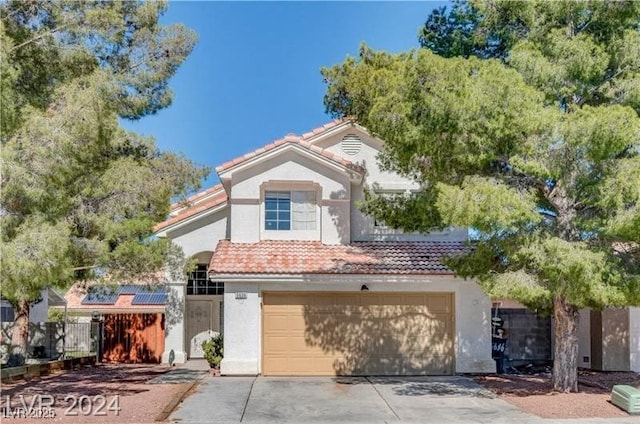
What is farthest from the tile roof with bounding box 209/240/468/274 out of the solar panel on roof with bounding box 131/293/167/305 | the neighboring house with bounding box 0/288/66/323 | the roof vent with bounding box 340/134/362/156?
the solar panel on roof with bounding box 131/293/167/305

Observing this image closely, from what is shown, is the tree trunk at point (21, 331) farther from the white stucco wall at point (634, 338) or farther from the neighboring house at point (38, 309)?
the white stucco wall at point (634, 338)

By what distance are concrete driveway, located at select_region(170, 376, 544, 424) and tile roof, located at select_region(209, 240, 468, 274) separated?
292cm

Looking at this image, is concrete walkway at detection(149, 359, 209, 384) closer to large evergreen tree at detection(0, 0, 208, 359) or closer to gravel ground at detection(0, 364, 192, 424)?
gravel ground at detection(0, 364, 192, 424)

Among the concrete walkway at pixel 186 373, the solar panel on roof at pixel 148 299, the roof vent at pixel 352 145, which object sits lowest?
the concrete walkway at pixel 186 373

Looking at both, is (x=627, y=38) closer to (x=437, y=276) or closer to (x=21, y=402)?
(x=437, y=276)

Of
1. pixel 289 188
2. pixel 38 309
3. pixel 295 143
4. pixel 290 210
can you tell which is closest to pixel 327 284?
pixel 290 210

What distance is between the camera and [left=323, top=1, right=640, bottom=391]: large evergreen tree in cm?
1190

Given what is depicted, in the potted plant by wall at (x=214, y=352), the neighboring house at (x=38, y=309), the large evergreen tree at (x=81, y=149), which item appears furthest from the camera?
the neighboring house at (x=38, y=309)

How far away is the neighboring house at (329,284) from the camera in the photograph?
17.1m

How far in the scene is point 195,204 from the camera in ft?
75.0

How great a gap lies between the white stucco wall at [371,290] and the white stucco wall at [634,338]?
14.5 feet

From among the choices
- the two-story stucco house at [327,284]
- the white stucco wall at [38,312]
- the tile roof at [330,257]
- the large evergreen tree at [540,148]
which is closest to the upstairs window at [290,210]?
the two-story stucco house at [327,284]

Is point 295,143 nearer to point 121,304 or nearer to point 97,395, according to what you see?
point 97,395

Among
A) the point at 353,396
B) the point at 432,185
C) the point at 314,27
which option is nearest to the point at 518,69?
the point at 432,185
